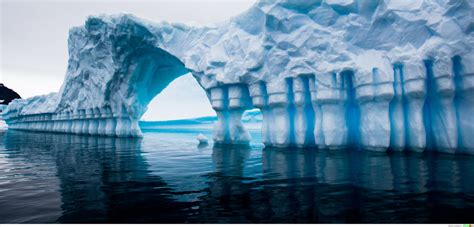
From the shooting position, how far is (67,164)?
9.17 m

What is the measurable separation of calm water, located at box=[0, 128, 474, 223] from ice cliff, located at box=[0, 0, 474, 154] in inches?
101

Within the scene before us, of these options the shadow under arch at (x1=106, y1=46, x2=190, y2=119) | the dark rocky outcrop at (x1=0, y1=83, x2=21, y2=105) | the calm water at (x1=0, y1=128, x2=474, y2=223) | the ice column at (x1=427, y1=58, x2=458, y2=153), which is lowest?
the calm water at (x1=0, y1=128, x2=474, y2=223)

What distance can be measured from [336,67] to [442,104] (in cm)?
374

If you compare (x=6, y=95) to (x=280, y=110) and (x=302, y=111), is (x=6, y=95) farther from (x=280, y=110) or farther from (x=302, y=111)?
(x=302, y=111)

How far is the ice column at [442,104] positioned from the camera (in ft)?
32.0

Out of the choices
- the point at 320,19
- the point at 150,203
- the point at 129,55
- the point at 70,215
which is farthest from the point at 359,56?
the point at 129,55

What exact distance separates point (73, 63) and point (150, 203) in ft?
96.8

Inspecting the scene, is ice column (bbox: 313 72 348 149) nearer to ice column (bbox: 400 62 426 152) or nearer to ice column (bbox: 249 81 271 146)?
ice column (bbox: 400 62 426 152)

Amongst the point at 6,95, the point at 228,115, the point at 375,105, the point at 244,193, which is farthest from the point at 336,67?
the point at 6,95

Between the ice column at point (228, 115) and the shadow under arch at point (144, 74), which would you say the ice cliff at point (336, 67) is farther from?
the shadow under arch at point (144, 74)

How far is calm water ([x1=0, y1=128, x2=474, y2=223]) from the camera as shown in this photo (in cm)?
404

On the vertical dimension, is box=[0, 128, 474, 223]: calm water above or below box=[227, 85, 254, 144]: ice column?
below

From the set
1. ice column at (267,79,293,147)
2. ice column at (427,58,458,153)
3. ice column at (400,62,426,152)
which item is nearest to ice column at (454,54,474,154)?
ice column at (427,58,458,153)

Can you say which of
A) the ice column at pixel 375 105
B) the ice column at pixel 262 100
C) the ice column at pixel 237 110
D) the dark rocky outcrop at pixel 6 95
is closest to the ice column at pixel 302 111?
the ice column at pixel 262 100
